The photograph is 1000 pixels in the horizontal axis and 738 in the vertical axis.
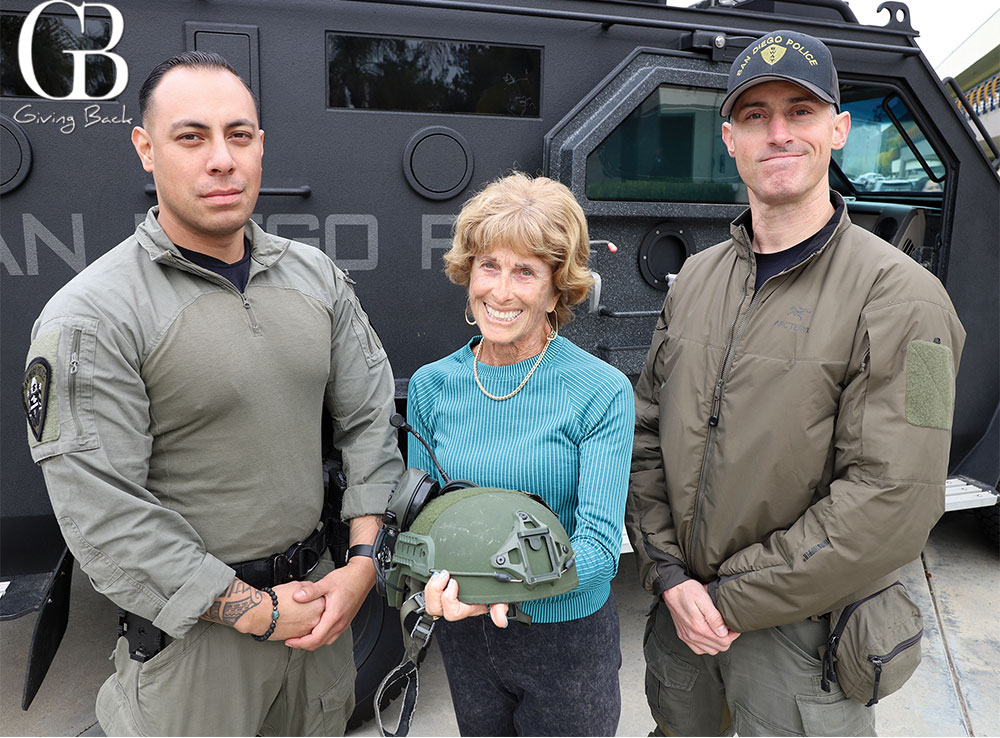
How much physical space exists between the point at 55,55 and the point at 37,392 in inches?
48.9

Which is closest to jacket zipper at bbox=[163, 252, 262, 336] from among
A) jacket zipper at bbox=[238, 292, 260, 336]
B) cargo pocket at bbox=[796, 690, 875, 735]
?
jacket zipper at bbox=[238, 292, 260, 336]

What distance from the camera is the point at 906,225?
3.50 m

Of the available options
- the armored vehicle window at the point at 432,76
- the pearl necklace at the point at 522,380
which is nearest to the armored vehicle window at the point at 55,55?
the armored vehicle window at the point at 432,76

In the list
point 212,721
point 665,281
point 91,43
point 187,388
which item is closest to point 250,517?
point 187,388

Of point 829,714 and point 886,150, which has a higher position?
point 886,150

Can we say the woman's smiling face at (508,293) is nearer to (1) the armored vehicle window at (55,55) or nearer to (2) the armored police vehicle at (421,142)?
(2) the armored police vehicle at (421,142)

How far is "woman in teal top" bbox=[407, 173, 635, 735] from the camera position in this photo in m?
1.50

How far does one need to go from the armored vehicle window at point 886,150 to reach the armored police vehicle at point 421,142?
0.10 feet

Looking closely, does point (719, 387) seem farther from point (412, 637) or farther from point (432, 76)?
point (432, 76)

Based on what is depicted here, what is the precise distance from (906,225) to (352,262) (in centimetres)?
254

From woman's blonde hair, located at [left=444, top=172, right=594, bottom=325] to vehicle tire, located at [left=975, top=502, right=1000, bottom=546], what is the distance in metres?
3.26

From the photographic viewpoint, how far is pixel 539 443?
152 centimetres

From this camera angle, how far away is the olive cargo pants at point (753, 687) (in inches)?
63.9

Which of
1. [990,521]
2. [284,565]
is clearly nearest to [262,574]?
[284,565]
